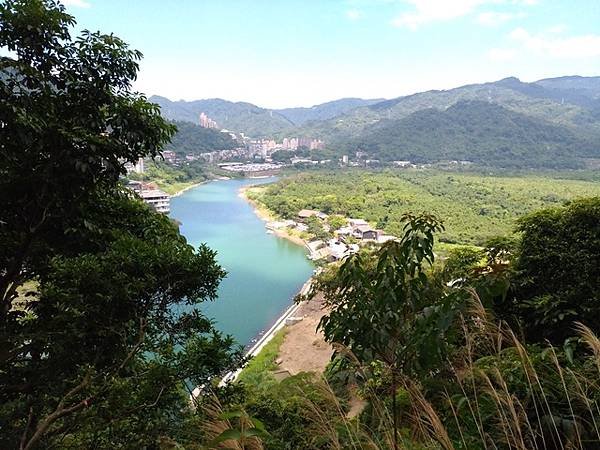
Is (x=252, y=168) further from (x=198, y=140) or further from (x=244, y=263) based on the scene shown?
(x=244, y=263)

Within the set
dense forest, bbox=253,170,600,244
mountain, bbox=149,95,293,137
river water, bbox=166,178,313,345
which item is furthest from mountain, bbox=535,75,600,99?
river water, bbox=166,178,313,345

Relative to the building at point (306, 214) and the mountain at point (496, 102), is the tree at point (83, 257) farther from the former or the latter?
the mountain at point (496, 102)

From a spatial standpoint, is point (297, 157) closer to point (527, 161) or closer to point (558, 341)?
point (527, 161)

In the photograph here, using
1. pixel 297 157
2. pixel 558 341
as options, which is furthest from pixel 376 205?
pixel 297 157

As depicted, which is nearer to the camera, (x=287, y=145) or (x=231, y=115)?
(x=287, y=145)

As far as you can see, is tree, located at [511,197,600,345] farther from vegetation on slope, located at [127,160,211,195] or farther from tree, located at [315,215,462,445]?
vegetation on slope, located at [127,160,211,195]

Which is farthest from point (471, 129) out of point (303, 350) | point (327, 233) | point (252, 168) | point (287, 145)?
point (303, 350)
